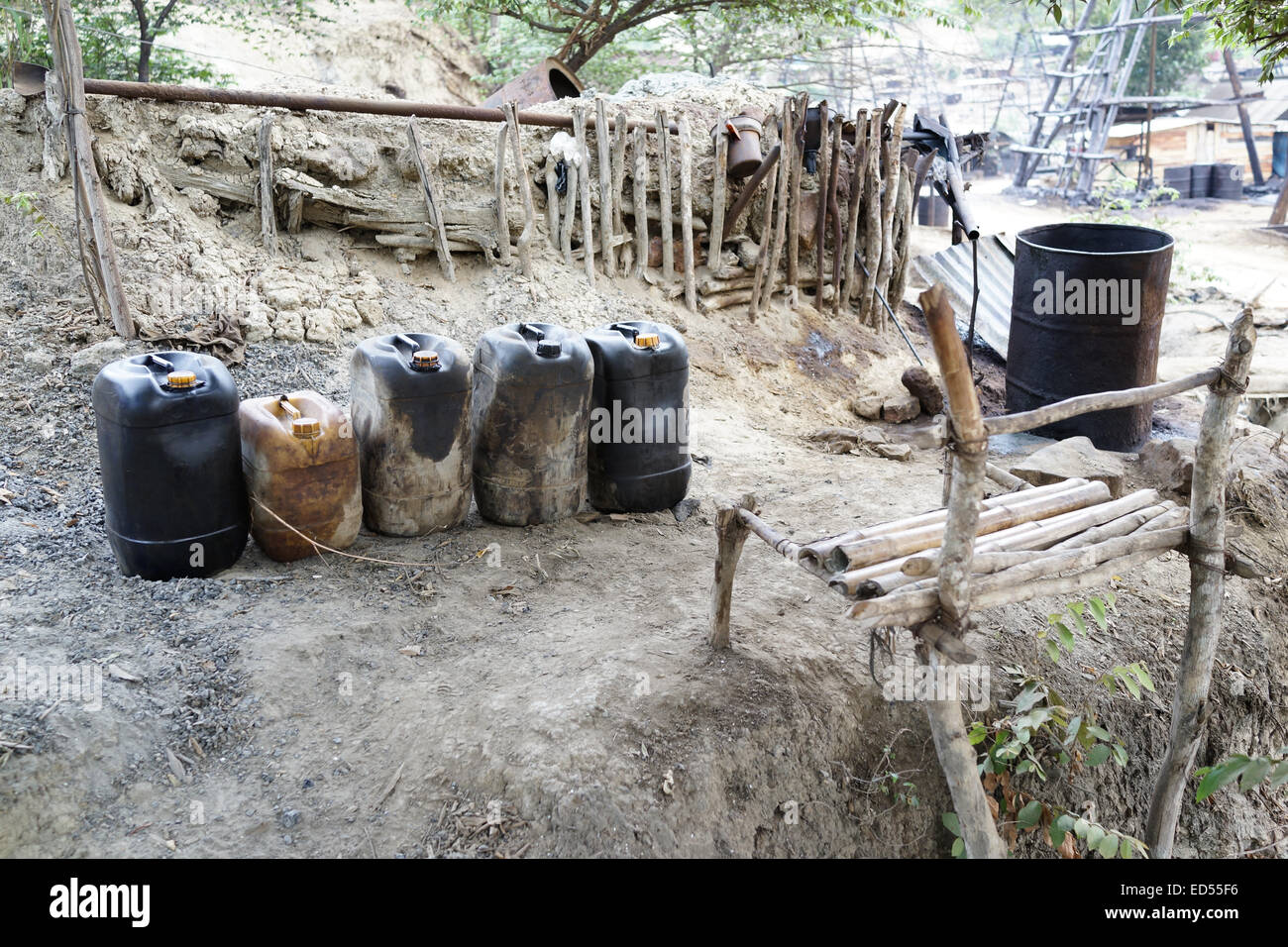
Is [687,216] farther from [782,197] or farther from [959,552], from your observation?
[959,552]

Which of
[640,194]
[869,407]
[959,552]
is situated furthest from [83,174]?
[869,407]

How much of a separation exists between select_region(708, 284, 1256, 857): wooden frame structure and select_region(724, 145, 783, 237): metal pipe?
4.88m

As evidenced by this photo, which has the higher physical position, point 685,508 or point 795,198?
point 795,198

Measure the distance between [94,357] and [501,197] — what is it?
296 cm

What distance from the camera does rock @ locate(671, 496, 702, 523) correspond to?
5.03m

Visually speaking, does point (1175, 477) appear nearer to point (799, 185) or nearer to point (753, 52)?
point (799, 185)

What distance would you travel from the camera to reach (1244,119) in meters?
17.6

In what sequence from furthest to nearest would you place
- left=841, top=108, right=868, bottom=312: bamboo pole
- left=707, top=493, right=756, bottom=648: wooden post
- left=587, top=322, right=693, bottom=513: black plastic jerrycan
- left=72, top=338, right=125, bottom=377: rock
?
left=841, top=108, right=868, bottom=312: bamboo pole → left=72, top=338, right=125, bottom=377: rock → left=587, top=322, right=693, bottom=513: black plastic jerrycan → left=707, top=493, right=756, bottom=648: wooden post

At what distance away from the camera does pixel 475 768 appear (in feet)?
10.4

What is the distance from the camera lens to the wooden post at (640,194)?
7551mm

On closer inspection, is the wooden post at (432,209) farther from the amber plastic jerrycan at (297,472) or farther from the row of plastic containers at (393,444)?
the amber plastic jerrycan at (297,472)

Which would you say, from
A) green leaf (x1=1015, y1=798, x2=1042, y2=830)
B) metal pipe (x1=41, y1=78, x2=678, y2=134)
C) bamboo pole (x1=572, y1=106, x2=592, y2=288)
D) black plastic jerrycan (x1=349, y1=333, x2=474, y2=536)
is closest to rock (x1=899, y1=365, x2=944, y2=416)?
bamboo pole (x1=572, y1=106, x2=592, y2=288)

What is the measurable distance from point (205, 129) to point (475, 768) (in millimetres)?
5309

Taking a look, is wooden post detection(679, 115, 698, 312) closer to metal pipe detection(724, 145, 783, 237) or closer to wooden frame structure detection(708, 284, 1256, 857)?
metal pipe detection(724, 145, 783, 237)
